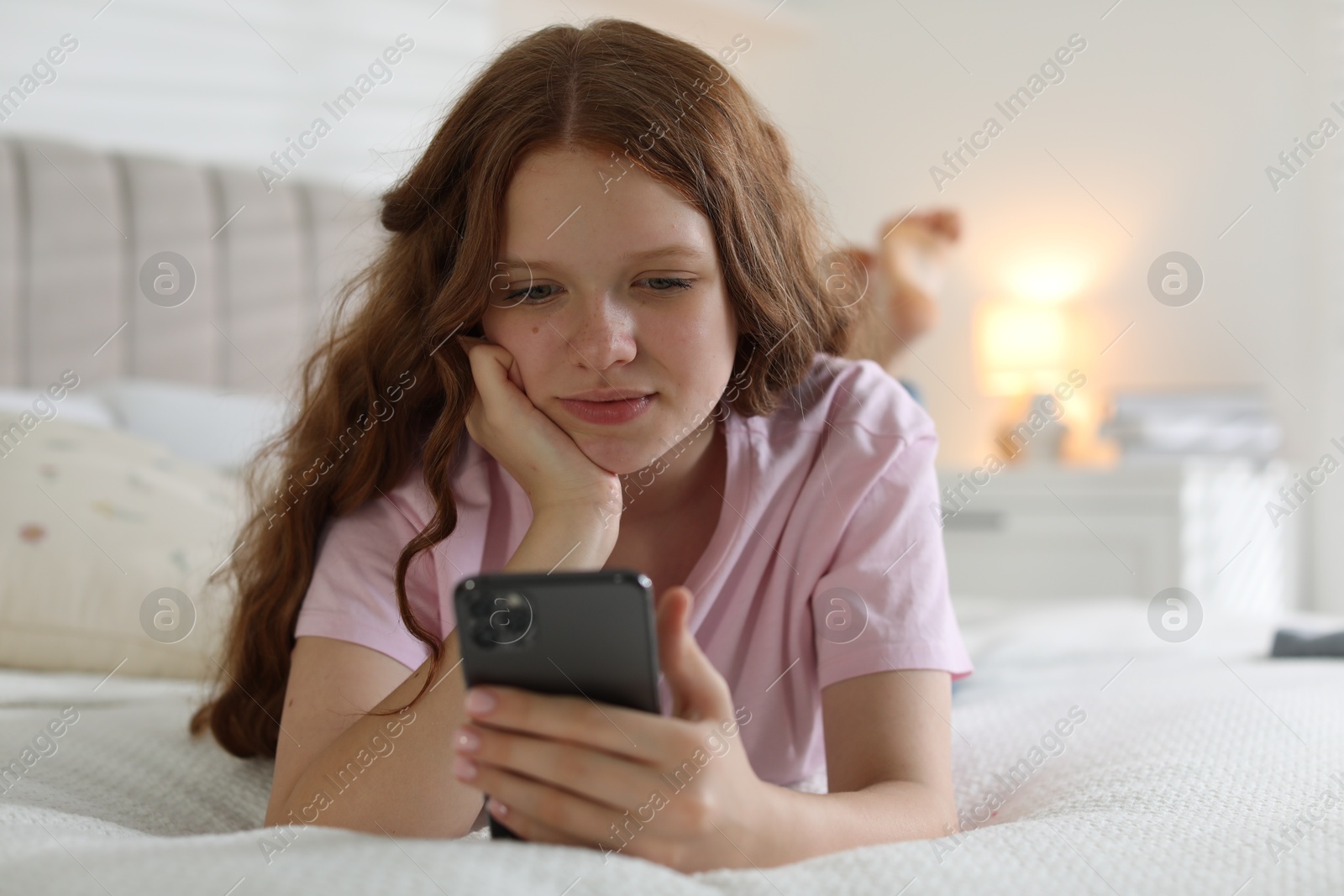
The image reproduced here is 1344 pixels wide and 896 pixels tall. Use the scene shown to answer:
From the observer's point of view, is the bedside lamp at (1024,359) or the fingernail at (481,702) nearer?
the fingernail at (481,702)

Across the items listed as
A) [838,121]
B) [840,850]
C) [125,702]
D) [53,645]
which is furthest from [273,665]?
[838,121]

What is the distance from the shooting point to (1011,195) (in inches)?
122

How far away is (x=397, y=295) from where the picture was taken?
0.88m

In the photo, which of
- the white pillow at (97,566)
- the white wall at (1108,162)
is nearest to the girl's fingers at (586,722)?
the white pillow at (97,566)

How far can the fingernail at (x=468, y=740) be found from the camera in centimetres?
53

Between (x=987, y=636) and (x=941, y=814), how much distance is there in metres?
0.81

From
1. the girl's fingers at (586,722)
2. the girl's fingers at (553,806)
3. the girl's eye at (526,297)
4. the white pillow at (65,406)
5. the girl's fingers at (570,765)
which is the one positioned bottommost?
the girl's fingers at (553,806)

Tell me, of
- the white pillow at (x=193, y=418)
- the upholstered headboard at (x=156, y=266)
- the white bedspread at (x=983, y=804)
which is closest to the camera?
the white bedspread at (x=983, y=804)

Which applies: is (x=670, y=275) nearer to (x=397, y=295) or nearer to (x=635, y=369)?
(x=635, y=369)

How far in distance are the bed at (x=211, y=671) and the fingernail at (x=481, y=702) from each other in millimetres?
62

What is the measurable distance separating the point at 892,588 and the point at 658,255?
31 centimetres

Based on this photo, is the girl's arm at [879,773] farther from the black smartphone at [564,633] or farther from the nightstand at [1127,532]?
the nightstand at [1127,532]

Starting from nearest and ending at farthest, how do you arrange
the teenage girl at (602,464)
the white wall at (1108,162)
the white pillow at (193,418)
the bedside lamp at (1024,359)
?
the teenage girl at (602,464), the white pillow at (193,418), the white wall at (1108,162), the bedside lamp at (1024,359)

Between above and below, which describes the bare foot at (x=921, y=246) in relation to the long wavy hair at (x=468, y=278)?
above
